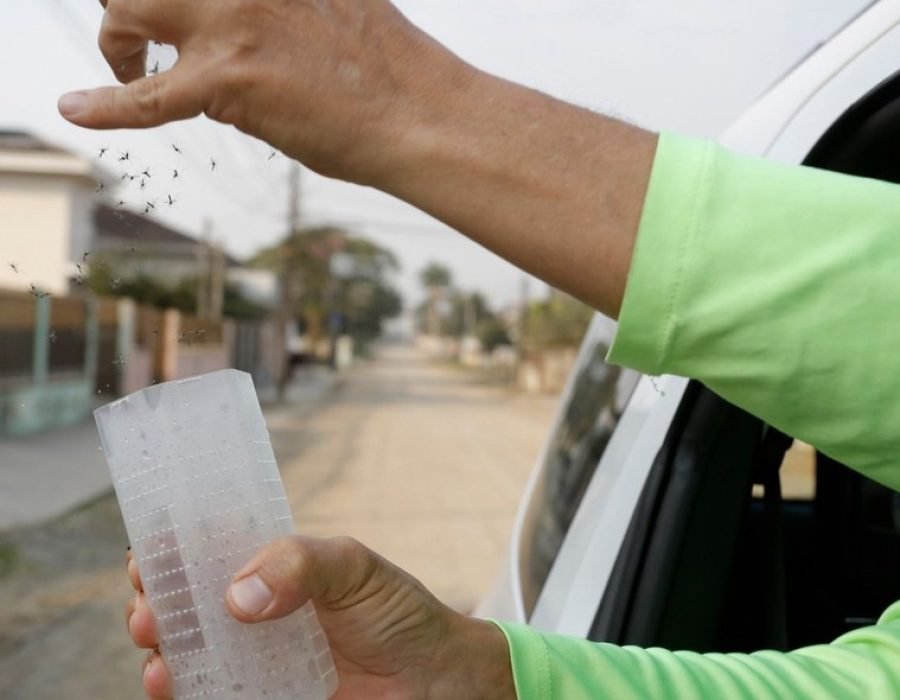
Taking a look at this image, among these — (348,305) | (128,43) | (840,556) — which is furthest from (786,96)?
(348,305)

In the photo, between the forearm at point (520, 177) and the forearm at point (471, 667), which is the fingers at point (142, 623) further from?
the forearm at point (520, 177)

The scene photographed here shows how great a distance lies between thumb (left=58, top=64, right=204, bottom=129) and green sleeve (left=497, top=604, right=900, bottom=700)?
0.49m

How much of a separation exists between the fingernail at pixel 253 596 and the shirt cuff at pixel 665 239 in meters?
0.28

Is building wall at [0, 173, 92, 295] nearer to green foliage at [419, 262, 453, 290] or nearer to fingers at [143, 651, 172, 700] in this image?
fingers at [143, 651, 172, 700]

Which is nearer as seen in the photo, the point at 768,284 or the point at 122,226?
the point at 768,284

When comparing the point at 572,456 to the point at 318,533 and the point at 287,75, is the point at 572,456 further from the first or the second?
the point at 287,75

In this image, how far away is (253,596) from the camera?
2.46 feet

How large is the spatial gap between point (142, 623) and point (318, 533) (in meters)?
1.47

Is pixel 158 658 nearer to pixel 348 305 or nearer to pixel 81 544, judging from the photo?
pixel 81 544

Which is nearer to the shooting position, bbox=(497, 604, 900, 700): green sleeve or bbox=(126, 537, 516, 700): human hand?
bbox=(126, 537, 516, 700): human hand

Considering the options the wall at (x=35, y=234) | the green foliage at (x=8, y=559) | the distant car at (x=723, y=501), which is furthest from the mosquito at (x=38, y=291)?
the green foliage at (x=8, y=559)

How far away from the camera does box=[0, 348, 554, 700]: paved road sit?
19.5ft

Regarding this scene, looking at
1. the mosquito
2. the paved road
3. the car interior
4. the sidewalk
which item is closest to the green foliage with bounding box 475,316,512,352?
the paved road

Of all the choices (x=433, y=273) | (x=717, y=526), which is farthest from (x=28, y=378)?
(x=717, y=526)
